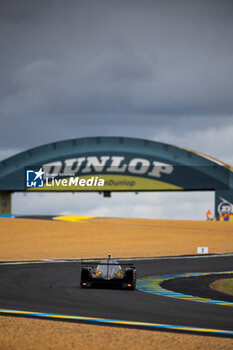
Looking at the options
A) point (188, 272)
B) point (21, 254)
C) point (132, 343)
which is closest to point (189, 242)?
point (21, 254)

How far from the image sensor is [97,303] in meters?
20.2

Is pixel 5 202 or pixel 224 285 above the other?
pixel 5 202

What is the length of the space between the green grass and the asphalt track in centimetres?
364

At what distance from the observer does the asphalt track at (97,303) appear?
Result: 17.4 meters

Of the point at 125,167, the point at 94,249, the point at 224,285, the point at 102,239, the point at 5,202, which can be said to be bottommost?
the point at 224,285

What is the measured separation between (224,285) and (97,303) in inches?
343

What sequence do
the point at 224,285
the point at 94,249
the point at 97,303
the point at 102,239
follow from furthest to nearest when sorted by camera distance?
the point at 102,239 < the point at 94,249 < the point at 224,285 < the point at 97,303

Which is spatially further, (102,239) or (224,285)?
(102,239)

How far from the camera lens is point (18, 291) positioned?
2366 cm

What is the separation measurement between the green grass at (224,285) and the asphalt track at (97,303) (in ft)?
11.9

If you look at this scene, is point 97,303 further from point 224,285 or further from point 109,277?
point 224,285

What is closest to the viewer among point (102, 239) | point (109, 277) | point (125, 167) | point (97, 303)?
point (97, 303)

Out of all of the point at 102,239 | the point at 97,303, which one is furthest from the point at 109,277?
the point at 102,239

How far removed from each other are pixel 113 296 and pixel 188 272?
39.2ft
